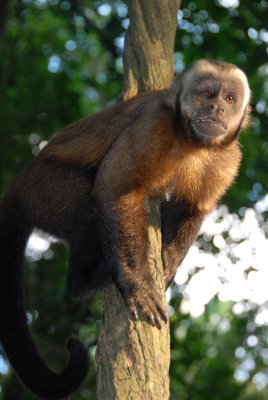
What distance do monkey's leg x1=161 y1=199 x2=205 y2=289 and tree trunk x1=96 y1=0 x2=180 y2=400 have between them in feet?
1.53

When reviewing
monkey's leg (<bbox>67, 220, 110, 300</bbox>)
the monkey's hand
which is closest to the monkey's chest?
monkey's leg (<bbox>67, 220, 110, 300</bbox>)

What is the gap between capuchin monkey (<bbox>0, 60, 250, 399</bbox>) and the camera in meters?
4.66

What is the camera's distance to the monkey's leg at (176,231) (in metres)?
5.14

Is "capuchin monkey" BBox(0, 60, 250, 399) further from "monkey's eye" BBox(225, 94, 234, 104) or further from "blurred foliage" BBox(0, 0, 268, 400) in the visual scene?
"blurred foliage" BBox(0, 0, 268, 400)

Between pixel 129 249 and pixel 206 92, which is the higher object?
pixel 206 92

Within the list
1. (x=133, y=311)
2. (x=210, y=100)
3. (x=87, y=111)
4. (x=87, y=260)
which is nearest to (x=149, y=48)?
(x=210, y=100)

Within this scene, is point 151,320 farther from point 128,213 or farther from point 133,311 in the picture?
point 128,213

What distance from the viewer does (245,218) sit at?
29.5 ft

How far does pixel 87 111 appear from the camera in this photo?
A: 11836mm

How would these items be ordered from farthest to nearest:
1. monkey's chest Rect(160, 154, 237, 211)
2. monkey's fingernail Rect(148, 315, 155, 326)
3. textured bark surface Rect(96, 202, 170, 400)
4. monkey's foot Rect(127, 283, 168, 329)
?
monkey's chest Rect(160, 154, 237, 211), monkey's foot Rect(127, 283, 168, 329), monkey's fingernail Rect(148, 315, 155, 326), textured bark surface Rect(96, 202, 170, 400)

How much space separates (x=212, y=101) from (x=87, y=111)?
7.19m

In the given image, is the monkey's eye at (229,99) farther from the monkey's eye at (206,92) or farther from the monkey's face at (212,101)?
the monkey's eye at (206,92)

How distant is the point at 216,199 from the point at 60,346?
4.35 m

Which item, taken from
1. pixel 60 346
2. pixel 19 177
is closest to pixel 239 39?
pixel 19 177
